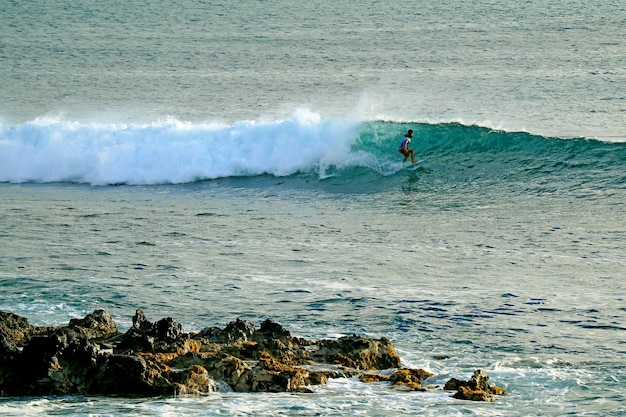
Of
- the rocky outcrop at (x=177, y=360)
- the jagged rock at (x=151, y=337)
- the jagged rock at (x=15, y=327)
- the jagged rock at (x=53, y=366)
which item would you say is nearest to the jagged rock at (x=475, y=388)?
the rocky outcrop at (x=177, y=360)

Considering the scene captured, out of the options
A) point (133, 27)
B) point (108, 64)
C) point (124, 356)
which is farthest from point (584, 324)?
point (133, 27)

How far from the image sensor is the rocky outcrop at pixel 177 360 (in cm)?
983

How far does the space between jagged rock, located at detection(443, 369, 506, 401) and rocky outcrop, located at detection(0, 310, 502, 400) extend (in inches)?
2.0

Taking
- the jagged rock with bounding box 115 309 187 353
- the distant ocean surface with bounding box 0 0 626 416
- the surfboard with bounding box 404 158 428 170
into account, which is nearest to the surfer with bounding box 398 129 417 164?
the surfboard with bounding box 404 158 428 170

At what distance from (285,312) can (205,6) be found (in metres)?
51.0

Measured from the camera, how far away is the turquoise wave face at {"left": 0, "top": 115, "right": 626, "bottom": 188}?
2356 cm

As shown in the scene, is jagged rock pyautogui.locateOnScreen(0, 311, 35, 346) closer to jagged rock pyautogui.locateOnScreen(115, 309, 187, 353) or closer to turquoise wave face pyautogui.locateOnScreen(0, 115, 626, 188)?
jagged rock pyautogui.locateOnScreen(115, 309, 187, 353)

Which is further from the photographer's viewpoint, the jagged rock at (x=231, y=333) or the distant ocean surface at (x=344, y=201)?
the distant ocean surface at (x=344, y=201)

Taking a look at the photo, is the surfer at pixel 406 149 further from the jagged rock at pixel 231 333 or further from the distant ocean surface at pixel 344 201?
the jagged rock at pixel 231 333

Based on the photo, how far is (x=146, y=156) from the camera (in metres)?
27.7

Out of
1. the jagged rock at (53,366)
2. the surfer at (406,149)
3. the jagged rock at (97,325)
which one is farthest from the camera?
the surfer at (406,149)

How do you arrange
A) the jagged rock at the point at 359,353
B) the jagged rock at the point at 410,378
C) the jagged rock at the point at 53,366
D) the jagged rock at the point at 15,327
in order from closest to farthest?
the jagged rock at the point at 53,366
the jagged rock at the point at 410,378
the jagged rock at the point at 359,353
the jagged rock at the point at 15,327

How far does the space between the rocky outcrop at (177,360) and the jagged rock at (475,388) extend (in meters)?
0.05

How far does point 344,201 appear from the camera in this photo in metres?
22.4
